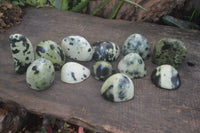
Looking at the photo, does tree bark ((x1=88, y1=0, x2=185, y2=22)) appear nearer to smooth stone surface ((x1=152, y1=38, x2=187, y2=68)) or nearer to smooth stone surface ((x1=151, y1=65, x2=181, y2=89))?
smooth stone surface ((x1=152, y1=38, x2=187, y2=68))

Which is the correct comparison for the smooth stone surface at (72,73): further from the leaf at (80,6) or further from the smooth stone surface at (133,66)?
the leaf at (80,6)

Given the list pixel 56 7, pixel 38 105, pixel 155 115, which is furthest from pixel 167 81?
pixel 56 7

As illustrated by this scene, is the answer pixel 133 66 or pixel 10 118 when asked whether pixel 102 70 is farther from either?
pixel 10 118

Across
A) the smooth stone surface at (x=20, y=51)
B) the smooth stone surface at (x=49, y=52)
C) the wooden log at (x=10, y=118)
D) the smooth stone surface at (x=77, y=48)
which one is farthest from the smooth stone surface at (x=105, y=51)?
the wooden log at (x=10, y=118)

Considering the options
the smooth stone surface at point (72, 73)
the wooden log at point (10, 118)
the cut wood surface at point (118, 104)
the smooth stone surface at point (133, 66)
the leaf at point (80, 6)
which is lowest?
the wooden log at point (10, 118)

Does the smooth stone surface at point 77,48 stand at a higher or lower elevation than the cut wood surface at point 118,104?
higher
